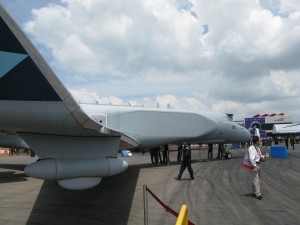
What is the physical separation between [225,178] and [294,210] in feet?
17.9

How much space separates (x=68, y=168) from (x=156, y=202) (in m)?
3.95

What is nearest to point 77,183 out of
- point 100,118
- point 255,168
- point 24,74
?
point 24,74

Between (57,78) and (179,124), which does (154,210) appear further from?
(179,124)

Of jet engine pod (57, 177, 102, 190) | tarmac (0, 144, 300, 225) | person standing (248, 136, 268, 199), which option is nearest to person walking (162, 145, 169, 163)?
tarmac (0, 144, 300, 225)

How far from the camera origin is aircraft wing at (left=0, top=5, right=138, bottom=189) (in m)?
4.11

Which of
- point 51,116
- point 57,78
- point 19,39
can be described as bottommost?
point 51,116

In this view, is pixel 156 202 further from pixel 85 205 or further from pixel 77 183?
pixel 77 183

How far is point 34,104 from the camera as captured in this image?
4641 millimetres

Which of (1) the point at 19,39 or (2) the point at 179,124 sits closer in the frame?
(1) the point at 19,39

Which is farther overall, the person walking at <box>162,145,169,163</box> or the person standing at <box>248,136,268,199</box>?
the person walking at <box>162,145,169,163</box>

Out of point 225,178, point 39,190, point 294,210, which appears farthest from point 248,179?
point 39,190

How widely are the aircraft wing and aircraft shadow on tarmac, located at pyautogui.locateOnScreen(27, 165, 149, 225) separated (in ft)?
5.87

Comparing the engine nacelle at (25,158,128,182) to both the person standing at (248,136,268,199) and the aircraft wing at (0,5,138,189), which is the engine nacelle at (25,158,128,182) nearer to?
the aircraft wing at (0,5,138,189)

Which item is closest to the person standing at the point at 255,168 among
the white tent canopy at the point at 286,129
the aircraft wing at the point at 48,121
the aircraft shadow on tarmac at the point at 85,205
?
the aircraft shadow on tarmac at the point at 85,205
